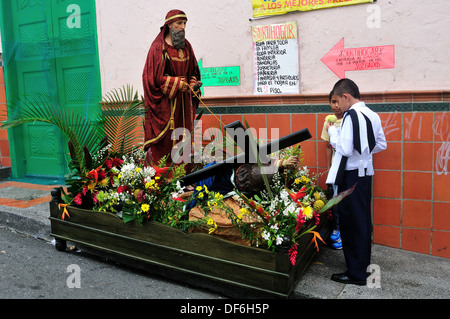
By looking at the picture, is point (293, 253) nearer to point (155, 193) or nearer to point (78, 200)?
point (155, 193)

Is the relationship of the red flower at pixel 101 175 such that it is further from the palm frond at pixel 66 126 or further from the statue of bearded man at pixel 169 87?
the statue of bearded man at pixel 169 87

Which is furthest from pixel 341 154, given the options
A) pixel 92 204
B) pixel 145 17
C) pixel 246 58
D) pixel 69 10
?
pixel 69 10

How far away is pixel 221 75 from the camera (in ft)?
16.4

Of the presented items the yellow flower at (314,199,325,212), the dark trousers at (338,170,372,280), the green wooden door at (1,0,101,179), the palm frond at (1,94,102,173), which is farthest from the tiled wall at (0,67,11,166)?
the dark trousers at (338,170,372,280)

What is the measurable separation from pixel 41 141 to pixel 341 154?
17.1 ft

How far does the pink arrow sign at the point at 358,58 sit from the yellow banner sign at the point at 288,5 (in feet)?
1.27

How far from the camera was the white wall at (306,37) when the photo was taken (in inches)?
153

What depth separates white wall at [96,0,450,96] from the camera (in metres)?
3.88

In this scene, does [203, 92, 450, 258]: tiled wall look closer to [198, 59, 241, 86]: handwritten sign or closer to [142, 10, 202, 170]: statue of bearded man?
[198, 59, 241, 86]: handwritten sign

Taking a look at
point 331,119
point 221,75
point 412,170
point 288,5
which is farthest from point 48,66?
point 412,170

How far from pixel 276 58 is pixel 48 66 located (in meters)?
3.85

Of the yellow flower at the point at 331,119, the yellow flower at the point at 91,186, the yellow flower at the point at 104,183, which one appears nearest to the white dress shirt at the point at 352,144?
the yellow flower at the point at 331,119

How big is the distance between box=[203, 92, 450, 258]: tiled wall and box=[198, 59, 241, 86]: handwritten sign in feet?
3.18

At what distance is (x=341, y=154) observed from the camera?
10.6ft
